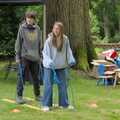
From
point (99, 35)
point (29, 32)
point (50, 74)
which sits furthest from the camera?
point (99, 35)

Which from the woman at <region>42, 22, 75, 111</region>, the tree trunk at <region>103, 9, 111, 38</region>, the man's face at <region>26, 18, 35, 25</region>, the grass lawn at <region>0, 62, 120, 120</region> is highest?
the man's face at <region>26, 18, 35, 25</region>

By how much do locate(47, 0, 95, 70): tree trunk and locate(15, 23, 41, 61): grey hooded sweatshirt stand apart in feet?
24.0

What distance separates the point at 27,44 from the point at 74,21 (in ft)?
26.0

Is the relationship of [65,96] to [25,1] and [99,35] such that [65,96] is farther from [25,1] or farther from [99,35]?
[99,35]

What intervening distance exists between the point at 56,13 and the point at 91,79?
2559mm

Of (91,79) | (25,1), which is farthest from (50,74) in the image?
(91,79)

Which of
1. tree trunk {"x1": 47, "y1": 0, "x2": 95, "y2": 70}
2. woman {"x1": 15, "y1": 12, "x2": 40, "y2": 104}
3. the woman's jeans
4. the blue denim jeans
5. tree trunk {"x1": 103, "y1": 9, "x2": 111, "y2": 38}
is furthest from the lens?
tree trunk {"x1": 103, "y1": 9, "x2": 111, "y2": 38}

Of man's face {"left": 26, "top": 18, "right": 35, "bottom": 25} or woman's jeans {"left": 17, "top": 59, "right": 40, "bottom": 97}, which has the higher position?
man's face {"left": 26, "top": 18, "right": 35, "bottom": 25}

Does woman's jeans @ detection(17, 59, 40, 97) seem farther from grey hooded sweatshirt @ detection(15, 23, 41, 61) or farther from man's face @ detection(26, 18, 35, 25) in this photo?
man's face @ detection(26, 18, 35, 25)

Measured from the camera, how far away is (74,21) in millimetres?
19672

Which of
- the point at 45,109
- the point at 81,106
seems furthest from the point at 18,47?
the point at 81,106

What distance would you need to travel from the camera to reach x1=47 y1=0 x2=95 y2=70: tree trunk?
1945cm

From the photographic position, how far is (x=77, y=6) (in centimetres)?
1981

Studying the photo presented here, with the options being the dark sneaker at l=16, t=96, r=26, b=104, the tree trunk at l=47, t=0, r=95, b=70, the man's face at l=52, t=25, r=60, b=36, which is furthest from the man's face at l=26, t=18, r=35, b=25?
the tree trunk at l=47, t=0, r=95, b=70
